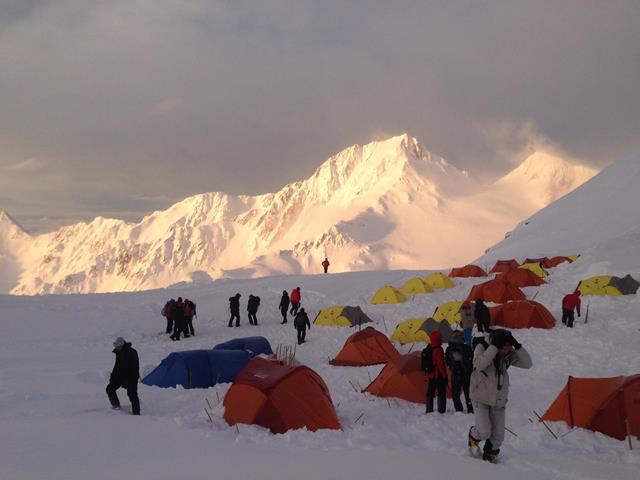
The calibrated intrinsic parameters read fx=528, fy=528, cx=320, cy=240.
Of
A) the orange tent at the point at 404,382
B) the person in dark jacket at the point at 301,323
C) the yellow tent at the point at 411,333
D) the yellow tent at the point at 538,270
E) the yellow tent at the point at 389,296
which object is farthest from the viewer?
the yellow tent at the point at 538,270

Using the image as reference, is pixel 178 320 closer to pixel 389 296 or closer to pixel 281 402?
pixel 389 296

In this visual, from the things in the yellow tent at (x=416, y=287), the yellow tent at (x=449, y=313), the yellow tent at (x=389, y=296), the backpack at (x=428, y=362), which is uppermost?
the yellow tent at (x=416, y=287)

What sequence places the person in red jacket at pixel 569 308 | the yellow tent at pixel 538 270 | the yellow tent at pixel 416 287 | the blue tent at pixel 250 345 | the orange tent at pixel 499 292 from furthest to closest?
the yellow tent at pixel 538 270 < the yellow tent at pixel 416 287 < the orange tent at pixel 499 292 < the person in red jacket at pixel 569 308 < the blue tent at pixel 250 345

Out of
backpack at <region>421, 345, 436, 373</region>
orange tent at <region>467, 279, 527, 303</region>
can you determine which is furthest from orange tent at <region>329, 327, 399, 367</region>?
orange tent at <region>467, 279, 527, 303</region>

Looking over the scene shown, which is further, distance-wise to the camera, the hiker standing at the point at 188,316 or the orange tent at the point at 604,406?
the hiker standing at the point at 188,316

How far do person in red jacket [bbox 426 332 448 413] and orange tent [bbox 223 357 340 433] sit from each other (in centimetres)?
216

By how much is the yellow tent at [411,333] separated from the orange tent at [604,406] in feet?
32.6

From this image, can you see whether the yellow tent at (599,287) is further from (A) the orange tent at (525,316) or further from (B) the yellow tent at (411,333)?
(B) the yellow tent at (411,333)

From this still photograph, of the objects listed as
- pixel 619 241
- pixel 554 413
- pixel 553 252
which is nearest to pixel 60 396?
pixel 554 413

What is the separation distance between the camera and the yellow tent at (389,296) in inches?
1081

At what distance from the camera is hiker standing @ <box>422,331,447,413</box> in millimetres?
10281

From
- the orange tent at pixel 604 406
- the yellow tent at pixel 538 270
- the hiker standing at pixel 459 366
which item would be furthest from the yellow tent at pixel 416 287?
the orange tent at pixel 604 406

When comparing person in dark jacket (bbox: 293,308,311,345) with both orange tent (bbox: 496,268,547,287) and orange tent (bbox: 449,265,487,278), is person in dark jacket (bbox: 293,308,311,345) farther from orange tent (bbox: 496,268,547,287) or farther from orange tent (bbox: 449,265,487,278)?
orange tent (bbox: 449,265,487,278)

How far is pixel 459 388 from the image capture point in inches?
413
